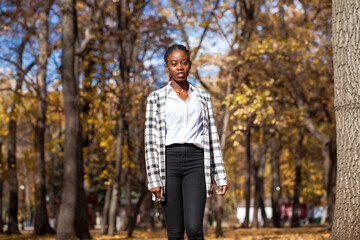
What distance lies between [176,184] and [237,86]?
599 inches

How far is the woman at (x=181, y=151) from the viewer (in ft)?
14.1

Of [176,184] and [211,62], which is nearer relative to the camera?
[176,184]

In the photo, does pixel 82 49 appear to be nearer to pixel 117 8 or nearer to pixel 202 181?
pixel 117 8

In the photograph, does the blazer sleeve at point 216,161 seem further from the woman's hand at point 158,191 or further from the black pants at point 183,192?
the woman's hand at point 158,191

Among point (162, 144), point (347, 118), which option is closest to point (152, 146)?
point (162, 144)

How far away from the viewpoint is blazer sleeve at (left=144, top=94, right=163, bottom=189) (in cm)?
430

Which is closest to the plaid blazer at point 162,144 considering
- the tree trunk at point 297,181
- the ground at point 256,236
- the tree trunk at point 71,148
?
the ground at point 256,236

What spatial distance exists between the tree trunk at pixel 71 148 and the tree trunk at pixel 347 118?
7.33 metres

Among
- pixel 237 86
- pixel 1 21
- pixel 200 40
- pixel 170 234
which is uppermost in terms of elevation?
pixel 1 21

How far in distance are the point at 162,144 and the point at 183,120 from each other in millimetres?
275

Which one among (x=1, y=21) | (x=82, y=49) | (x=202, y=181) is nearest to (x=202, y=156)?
(x=202, y=181)

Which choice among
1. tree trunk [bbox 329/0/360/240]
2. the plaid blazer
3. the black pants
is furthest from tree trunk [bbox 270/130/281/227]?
the black pants

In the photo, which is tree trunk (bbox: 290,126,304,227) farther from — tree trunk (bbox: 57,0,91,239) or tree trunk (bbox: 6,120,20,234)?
tree trunk (bbox: 57,0,91,239)

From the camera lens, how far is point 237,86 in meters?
19.3
